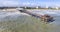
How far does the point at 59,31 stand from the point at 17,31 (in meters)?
3.41

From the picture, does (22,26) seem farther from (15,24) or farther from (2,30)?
(2,30)

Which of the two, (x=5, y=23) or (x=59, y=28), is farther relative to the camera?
(x=59, y=28)

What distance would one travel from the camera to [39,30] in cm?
1291

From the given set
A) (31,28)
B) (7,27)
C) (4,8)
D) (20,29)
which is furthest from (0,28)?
→ (4,8)

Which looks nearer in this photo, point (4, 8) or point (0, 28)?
point (0, 28)

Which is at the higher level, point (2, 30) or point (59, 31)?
point (2, 30)

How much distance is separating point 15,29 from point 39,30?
1.69 meters

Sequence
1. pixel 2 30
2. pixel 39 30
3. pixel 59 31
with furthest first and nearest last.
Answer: pixel 59 31, pixel 39 30, pixel 2 30

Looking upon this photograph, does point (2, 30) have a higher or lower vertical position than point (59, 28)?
higher

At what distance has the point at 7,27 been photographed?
1250cm

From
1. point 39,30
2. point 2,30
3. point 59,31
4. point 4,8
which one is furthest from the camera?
point 4,8

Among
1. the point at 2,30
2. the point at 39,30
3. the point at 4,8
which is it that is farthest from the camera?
the point at 4,8

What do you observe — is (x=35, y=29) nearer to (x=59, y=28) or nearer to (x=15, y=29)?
(x=15, y=29)

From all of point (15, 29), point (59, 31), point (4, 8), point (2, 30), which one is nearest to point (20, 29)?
point (15, 29)
